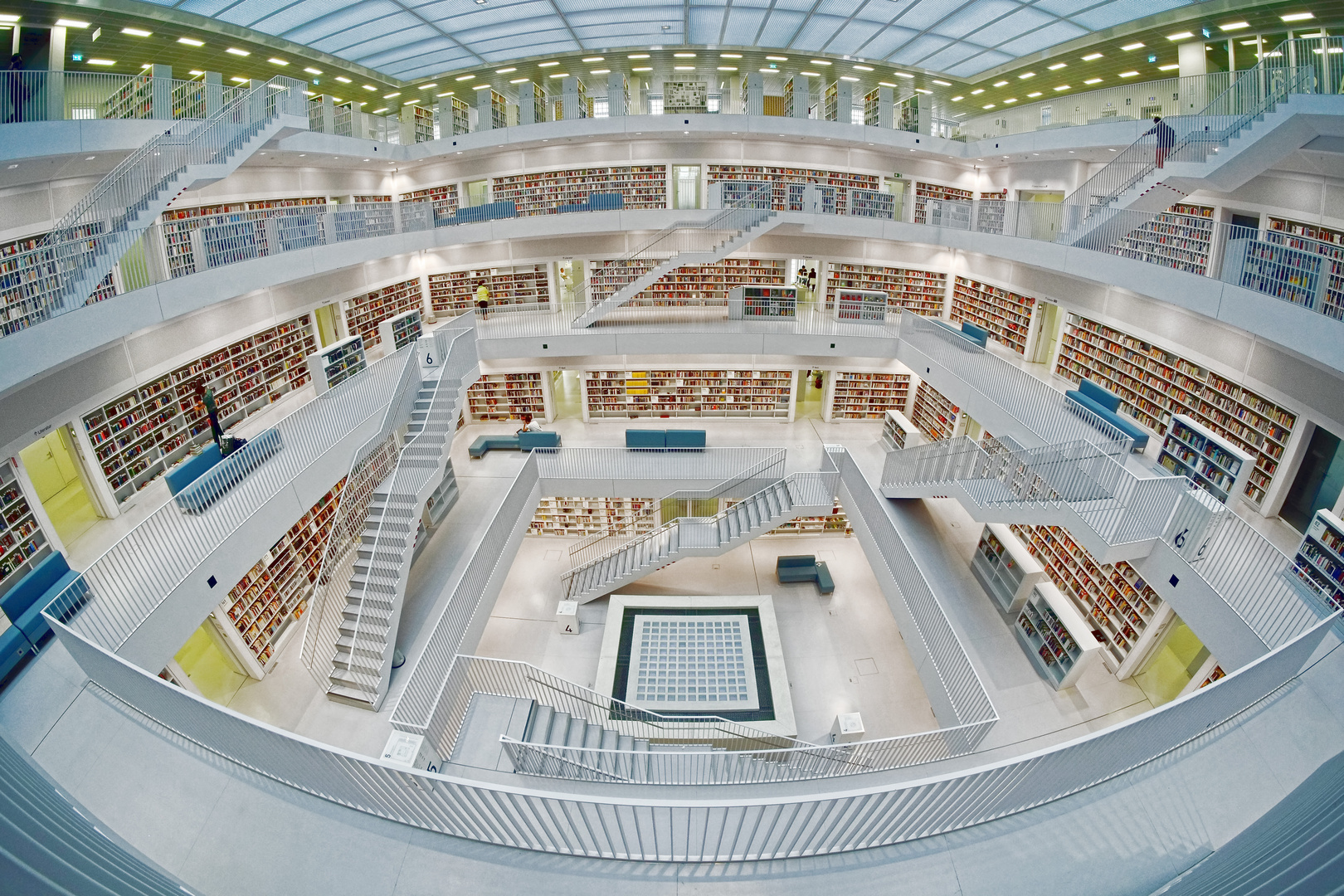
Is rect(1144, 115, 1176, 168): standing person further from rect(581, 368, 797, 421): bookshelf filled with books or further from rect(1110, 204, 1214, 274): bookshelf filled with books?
rect(581, 368, 797, 421): bookshelf filled with books

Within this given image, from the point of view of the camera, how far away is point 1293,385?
7977mm

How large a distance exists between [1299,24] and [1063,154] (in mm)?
4021

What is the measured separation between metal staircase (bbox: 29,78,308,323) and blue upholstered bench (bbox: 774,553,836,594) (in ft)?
39.3

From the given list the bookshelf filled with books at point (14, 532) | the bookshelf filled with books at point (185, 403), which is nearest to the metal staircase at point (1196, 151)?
the bookshelf filled with books at point (185, 403)

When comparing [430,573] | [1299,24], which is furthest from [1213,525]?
[430,573]

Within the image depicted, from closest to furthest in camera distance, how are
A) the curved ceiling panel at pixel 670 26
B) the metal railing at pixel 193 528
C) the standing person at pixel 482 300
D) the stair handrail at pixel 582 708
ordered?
the metal railing at pixel 193 528 < the stair handrail at pixel 582 708 < the curved ceiling panel at pixel 670 26 < the standing person at pixel 482 300

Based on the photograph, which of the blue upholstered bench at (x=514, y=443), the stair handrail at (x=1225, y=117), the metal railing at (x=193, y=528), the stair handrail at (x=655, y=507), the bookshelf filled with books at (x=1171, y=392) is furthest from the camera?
the blue upholstered bench at (x=514, y=443)

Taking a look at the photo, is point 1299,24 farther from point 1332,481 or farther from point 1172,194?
point 1332,481

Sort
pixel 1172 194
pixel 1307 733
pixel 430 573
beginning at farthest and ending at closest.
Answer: pixel 430 573 → pixel 1172 194 → pixel 1307 733

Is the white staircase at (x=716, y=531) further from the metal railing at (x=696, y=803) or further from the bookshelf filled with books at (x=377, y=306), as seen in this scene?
the bookshelf filled with books at (x=377, y=306)

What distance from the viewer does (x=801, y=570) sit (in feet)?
41.4

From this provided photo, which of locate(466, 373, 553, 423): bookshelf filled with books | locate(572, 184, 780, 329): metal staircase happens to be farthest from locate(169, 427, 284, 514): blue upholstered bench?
locate(572, 184, 780, 329): metal staircase

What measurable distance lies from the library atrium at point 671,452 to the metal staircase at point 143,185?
70mm

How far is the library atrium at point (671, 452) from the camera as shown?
3619mm
